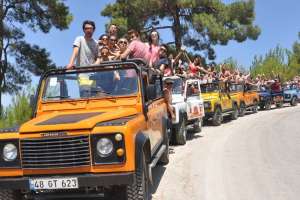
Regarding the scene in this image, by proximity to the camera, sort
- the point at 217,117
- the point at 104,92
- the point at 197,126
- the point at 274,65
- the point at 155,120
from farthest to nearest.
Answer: the point at 274,65 < the point at 217,117 < the point at 197,126 < the point at 155,120 < the point at 104,92

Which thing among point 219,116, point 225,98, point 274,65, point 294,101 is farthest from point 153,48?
point 274,65

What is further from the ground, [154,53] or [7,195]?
[154,53]

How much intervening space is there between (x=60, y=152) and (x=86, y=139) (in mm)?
364

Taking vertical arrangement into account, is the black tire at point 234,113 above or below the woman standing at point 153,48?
below

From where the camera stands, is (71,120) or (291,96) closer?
(71,120)

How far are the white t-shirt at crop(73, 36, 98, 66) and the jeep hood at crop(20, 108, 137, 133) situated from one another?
2146 millimetres

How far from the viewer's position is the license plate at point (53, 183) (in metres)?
6.36

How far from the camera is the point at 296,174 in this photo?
9156 mm

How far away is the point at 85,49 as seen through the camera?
9.57 meters

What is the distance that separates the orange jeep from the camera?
23.1m

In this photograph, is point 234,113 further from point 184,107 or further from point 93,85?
point 93,85

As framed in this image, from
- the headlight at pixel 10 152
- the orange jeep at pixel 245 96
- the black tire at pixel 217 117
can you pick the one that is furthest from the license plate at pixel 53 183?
the orange jeep at pixel 245 96

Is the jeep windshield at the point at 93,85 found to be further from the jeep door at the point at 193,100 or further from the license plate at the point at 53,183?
the jeep door at the point at 193,100

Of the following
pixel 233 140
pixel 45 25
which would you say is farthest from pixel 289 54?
pixel 233 140
